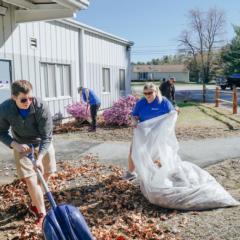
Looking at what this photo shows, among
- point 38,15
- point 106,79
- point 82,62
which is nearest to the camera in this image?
point 38,15

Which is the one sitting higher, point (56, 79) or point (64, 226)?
point (56, 79)

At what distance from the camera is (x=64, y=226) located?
338 centimetres

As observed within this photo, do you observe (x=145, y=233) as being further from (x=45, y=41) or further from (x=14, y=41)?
(x=45, y=41)

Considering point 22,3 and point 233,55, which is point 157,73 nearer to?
point 233,55

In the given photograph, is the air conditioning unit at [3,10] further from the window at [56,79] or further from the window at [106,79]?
the window at [106,79]

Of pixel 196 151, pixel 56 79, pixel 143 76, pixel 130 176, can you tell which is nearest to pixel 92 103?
pixel 56 79

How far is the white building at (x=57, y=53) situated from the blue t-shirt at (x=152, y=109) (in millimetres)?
4104

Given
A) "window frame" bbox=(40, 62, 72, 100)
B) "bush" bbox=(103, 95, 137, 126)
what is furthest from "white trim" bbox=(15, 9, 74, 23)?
"bush" bbox=(103, 95, 137, 126)

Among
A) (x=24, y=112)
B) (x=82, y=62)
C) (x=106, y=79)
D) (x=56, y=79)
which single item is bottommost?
(x=24, y=112)

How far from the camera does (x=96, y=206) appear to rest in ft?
17.6

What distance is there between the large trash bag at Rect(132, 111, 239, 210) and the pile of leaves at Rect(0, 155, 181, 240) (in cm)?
20

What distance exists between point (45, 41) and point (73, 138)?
3.60 m

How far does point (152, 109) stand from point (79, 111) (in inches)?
314

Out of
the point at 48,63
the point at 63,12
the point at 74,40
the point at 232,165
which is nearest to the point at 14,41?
the point at 63,12
